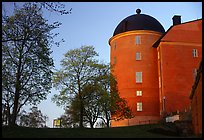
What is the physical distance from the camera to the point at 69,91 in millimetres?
39281

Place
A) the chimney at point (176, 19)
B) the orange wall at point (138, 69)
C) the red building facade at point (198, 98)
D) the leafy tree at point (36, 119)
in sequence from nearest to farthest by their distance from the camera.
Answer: the red building facade at point (198, 98) < the orange wall at point (138, 69) < the chimney at point (176, 19) < the leafy tree at point (36, 119)

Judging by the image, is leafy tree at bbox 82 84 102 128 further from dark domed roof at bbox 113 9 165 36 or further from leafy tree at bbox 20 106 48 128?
leafy tree at bbox 20 106 48 128

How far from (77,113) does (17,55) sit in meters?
18.1

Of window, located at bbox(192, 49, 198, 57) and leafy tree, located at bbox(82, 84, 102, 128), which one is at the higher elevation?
window, located at bbox(192, 49, 198, 57)

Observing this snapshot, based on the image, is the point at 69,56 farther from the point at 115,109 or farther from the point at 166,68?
the point at 166,68

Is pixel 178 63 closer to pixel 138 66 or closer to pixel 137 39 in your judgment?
Answer: pixel 138 66

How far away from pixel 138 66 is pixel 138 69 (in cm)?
49

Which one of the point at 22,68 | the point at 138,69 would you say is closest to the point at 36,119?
the point at 138,69

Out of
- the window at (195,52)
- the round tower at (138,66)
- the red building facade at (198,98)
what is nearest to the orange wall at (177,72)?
the window at (195,52)

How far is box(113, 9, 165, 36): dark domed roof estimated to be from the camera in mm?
50531

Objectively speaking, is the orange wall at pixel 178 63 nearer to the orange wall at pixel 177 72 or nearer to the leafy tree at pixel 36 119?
the orange wall at pixel 177 72

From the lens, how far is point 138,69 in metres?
48.7

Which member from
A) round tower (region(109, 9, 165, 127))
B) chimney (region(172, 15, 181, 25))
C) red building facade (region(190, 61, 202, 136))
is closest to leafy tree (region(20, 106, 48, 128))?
round tower (region(109, 9, 165, 127))

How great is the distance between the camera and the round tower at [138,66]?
155ft
